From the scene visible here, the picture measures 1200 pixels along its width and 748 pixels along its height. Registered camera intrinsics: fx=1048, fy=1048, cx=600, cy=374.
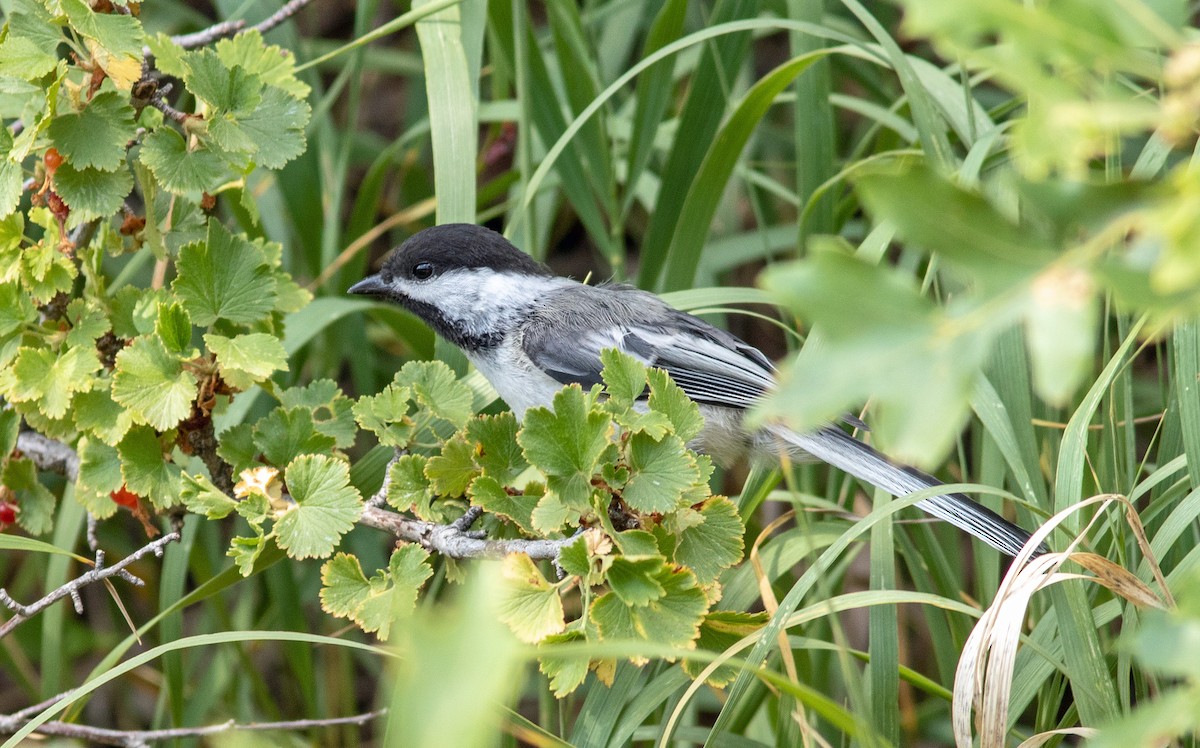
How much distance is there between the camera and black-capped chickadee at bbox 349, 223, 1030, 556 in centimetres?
212

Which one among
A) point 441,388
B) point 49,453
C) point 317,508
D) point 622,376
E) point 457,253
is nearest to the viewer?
point 622,376

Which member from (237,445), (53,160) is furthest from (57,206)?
(237,445)

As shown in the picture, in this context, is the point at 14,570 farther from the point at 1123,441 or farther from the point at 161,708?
the point at 1123,441

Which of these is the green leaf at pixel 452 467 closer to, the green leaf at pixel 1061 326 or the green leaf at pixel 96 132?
the green leaf at pixel 96 132

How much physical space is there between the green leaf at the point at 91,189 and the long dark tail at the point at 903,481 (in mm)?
1183

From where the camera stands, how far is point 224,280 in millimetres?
1566

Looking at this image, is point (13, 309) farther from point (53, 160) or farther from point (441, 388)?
point (441, 388)

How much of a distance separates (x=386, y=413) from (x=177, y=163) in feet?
1.53

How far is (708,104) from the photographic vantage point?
2.28 metres

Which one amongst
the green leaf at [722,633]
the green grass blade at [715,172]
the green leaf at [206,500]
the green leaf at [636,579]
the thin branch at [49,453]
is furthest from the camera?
the green grass blade at [715,172]

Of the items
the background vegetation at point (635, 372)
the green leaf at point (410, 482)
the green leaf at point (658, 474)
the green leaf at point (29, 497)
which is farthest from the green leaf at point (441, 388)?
the green leaf at point (29, 497)

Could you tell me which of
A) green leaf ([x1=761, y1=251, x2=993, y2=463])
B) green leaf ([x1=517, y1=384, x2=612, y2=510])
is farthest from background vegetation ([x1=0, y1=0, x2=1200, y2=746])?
green leaf ([x1=517, y1=384, x2=612, y2=510])

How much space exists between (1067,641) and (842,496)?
0.78 metres

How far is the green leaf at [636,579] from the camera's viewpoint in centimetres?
118
